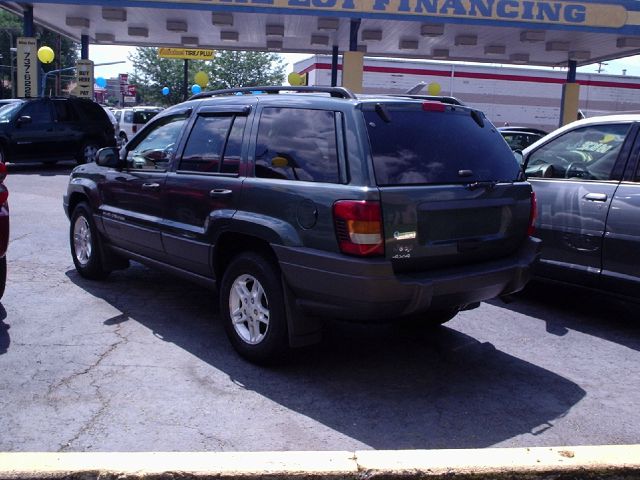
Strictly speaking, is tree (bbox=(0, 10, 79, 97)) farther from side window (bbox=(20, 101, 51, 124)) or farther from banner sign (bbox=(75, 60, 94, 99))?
side window (bbox=(20, 101, 51, 124))

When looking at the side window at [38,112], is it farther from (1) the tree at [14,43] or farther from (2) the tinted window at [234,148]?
(1) the tree at [14,43]

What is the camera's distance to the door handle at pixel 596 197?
18.2 ft

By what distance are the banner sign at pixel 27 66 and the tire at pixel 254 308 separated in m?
17.7

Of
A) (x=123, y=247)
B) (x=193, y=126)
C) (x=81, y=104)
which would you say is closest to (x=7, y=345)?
(x=123, y=247)

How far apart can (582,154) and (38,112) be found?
14696mm

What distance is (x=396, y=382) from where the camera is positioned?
14.8ft

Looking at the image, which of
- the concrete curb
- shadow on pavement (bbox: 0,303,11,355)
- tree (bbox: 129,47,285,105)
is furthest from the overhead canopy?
tree (bbox: 129,47,285,105)

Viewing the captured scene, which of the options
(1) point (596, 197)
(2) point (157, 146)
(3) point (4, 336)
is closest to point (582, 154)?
(1) point (596, 197)

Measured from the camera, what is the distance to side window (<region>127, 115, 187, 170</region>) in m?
5.55

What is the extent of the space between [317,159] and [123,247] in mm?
2612

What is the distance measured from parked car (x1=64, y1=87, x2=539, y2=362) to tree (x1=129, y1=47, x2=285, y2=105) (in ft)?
157

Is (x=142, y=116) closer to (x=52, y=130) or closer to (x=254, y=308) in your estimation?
(x=52, y=130)

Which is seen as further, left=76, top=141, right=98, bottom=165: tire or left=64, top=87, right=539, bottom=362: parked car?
left=76, top=141, right=98, bottom=165: tire

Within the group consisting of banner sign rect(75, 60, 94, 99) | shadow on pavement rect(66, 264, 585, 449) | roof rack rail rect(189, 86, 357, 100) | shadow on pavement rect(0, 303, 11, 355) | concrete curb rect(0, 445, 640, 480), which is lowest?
shadow on pavement rect(66, 264, 585, 449)
